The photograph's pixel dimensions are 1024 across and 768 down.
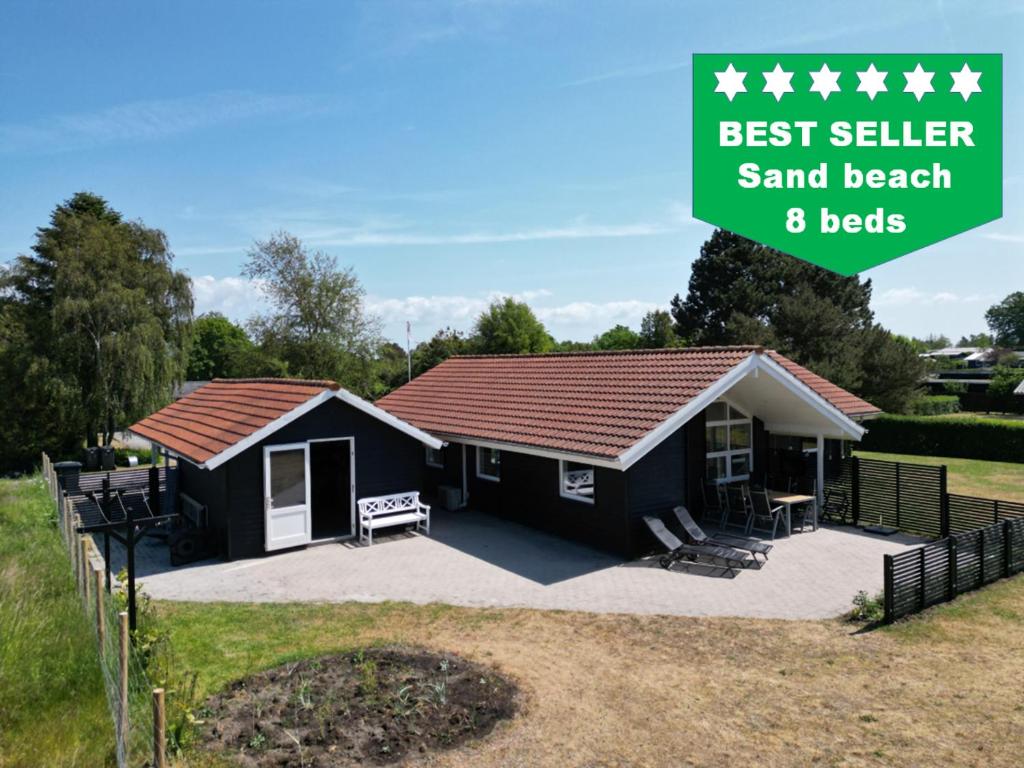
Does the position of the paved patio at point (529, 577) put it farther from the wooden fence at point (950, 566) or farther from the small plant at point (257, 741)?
the small plant at point (257, 741)

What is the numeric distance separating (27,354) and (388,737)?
29561mm

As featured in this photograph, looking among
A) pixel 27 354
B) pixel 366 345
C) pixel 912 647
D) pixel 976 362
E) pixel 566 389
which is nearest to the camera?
pixel 912 647

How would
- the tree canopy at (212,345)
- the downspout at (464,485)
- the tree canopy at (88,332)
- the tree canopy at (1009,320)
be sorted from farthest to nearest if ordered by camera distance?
1. the tree canopy at (1009,320)
2. the tree canopy at (212,345)
3. the tree canopy at (88,332)
4. the downspout at (464,485)

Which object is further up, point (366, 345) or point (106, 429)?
point (366, 345)

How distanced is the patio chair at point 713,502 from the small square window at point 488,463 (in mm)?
4506

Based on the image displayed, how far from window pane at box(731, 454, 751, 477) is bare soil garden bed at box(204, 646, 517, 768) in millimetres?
9671

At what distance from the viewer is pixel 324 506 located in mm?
17312

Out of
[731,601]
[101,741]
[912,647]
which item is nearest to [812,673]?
[912,647]

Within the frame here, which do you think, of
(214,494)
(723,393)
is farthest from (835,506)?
(214,494)

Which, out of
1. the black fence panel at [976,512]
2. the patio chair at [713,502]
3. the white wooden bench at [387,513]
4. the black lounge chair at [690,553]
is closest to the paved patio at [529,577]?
the black lounge chair at [690,553]

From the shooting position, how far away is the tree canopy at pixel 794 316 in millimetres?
35844

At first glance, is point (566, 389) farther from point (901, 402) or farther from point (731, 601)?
point (901, 402)

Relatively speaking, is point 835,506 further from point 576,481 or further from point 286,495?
point 286,495

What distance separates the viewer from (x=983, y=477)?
23.8 meters
